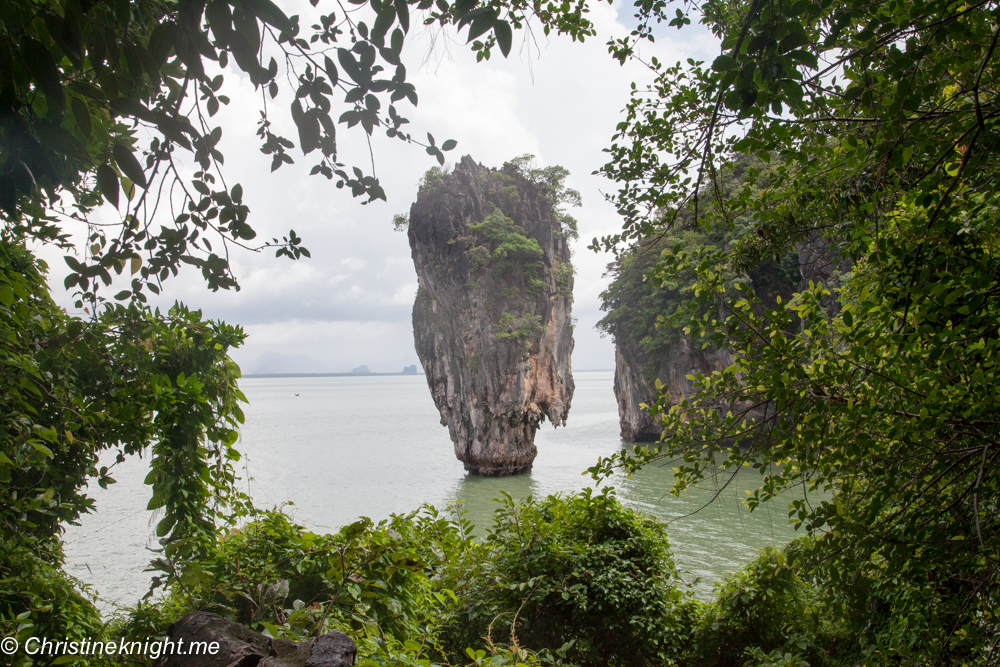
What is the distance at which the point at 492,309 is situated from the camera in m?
21.2

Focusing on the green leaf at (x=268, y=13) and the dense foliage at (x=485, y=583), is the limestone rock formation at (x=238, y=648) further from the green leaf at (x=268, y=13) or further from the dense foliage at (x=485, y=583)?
the green leaf at (x=268, y=13)

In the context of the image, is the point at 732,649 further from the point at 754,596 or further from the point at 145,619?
the point at 145,619

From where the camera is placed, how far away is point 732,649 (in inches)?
141

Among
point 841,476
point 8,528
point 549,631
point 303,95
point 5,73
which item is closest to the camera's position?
point 5,73

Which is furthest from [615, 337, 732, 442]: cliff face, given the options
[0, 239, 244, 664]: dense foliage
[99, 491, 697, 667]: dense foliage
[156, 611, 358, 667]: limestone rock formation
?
[156, 611, 358, 667]: limestone rock formation

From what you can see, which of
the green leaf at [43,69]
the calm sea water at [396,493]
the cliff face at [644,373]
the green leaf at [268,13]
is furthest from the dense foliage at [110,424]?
the cliff face at [644,373]

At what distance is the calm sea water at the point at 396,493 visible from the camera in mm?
10156

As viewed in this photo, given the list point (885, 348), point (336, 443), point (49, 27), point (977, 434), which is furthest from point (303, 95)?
point (336, 443)

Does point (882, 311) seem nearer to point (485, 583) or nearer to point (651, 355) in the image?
point (485, 583)

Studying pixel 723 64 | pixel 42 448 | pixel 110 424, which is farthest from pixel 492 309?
pixel 723 64

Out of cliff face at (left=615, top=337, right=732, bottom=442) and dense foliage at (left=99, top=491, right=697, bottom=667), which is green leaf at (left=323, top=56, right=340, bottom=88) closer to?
dense foliage at (left=99, top=491, right=697, bottom=667)

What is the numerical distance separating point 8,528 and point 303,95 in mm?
2585

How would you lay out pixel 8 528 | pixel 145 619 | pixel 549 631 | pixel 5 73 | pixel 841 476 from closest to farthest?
pixel 5 73 → pixel 145 619 → pixel 8 528 → pixel 841 476 → pixel 549 631

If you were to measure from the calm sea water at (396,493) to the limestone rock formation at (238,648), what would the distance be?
0.92 meters
